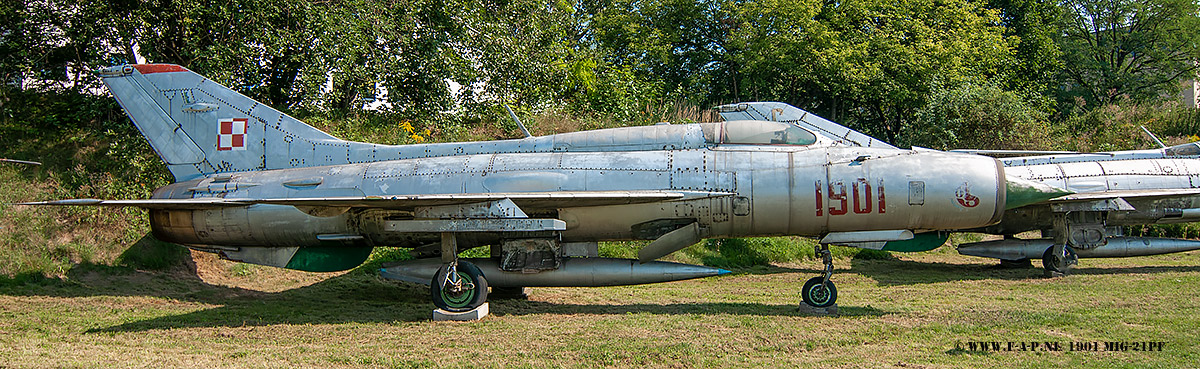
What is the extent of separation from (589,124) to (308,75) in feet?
21.6

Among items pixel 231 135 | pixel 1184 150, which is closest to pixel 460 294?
pixel 231 135

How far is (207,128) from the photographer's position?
1165 cm

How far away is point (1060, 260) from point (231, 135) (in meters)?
13.7

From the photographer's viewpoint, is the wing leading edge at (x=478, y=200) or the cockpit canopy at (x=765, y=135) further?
the cockpit canopy at (x=765, y=135)

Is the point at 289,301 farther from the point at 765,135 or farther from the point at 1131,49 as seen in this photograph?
the point at 1131,49

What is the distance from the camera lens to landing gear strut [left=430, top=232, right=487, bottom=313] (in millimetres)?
9945

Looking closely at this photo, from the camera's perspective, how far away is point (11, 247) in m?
12.5

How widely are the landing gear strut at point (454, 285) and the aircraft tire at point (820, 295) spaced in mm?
4159

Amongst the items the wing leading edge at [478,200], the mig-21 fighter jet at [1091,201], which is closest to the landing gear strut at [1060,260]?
the mig-21 fighter jet at [1091,201]

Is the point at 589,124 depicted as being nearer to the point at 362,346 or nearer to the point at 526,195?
the point at 526,195

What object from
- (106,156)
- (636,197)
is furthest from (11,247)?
(636,197)

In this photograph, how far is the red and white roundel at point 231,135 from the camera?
11.6 meters

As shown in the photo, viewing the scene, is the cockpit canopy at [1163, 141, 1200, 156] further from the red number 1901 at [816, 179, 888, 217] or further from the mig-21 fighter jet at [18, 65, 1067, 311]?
the red number 1901 at [816, 179, 888, 217]

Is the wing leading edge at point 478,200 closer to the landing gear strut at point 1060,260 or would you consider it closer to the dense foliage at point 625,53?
the dense foliage at point 625,53
